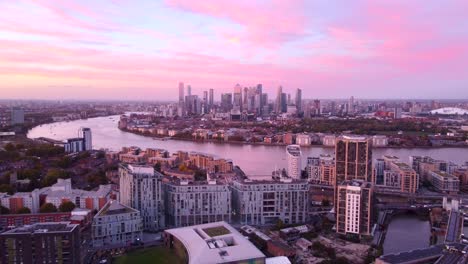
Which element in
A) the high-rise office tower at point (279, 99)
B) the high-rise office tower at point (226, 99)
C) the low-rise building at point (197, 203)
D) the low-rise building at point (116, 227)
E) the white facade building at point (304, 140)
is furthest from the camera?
the high-rise office tower at point (226, 99)

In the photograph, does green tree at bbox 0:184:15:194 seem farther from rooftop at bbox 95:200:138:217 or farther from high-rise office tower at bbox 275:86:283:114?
high-rise office tower at bbox 275:86:283:114

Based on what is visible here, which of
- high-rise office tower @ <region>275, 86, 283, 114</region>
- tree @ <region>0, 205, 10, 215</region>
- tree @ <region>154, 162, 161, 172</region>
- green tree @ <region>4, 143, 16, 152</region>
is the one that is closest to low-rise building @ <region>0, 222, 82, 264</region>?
tree @ <region>0, 205, 10, 215</region>

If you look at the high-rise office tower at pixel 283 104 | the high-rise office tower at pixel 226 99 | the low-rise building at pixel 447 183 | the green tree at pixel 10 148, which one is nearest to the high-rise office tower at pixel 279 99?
the high-rise office tower at pixel 283 104

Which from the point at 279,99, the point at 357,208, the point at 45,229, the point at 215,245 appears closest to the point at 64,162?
the point at 45,229

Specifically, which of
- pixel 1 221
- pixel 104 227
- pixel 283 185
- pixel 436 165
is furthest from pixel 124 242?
pixel 436 165

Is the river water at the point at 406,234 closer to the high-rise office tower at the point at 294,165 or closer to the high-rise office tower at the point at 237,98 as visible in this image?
the high-rise office tower at the point at 294,165

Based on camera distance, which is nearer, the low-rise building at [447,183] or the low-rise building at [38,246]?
the low-rise building at [38,246]

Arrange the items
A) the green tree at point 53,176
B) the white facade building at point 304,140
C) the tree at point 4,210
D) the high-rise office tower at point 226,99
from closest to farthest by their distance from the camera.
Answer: the tree at point 4,210 → the green tree at point 53,176 → the white facade building at point 304,140 → the high-rise office tower at point 226,99
